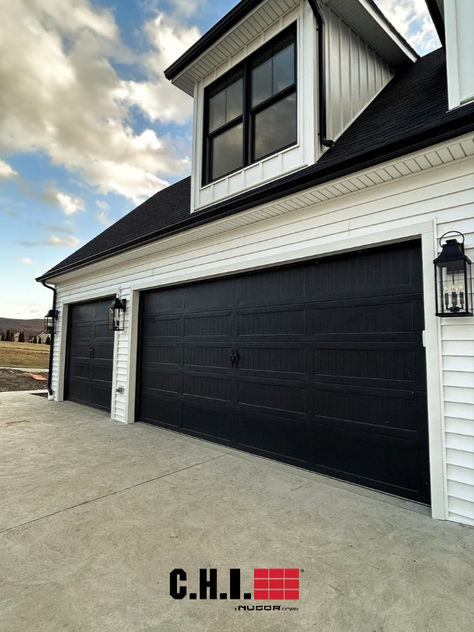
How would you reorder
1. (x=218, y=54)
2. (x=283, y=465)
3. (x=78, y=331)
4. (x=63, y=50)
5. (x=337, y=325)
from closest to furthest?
(x=337, y=325) → (x=283, y=465) → (x=218, y=54) → (x=63, y=50) → (x=78, y=331)

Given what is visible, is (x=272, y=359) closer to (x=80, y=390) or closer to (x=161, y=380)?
(x=161, y=380)

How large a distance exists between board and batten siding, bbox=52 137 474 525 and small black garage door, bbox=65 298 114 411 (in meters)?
2.80

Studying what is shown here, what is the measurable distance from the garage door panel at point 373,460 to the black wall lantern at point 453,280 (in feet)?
3.72

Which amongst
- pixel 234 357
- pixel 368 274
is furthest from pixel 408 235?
pixel 234 357

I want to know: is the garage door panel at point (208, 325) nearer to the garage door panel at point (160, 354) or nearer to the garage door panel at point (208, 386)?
the garage door panel at point (160, 354)

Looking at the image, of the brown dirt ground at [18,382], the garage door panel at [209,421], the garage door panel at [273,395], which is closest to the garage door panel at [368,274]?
the garage door panel at [273,395]

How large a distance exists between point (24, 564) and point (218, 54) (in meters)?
5.60

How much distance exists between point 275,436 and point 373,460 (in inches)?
41.7

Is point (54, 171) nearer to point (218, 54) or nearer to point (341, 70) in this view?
point (218, 54)

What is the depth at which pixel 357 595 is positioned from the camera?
157 centimetres

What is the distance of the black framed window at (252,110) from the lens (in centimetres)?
381

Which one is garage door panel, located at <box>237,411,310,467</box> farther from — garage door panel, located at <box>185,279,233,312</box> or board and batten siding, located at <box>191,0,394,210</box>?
board and batten siding, located at <box>191,0,394,210</box>

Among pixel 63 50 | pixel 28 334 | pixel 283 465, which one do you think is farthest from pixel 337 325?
pixel 28 334

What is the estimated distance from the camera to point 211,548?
195 centimetres
